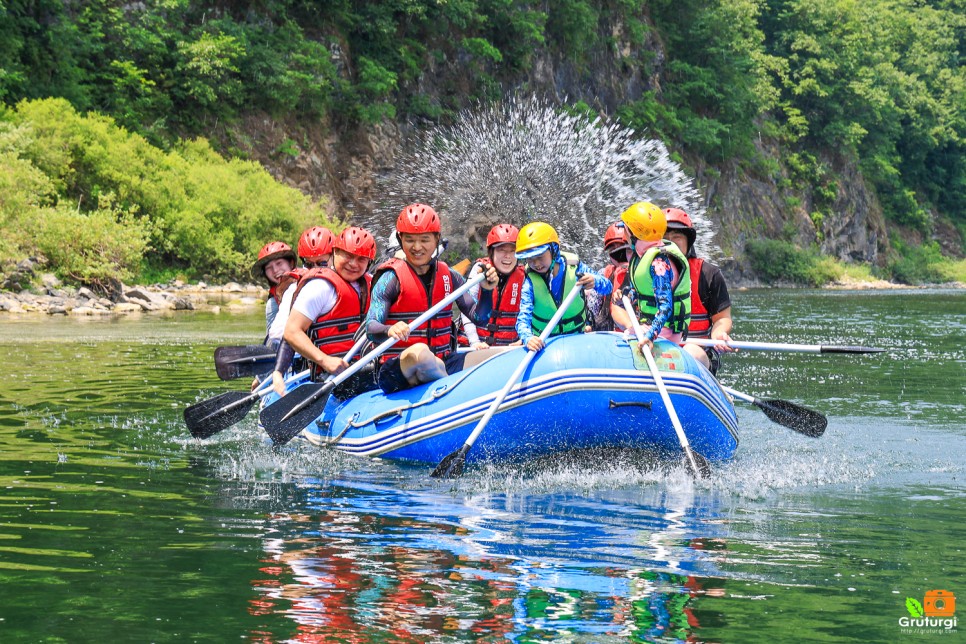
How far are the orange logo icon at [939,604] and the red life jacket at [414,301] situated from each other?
4.62 m

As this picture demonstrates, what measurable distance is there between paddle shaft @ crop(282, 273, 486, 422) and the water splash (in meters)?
28.4

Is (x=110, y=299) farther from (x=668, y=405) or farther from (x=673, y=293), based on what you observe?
(x=668, y=405)

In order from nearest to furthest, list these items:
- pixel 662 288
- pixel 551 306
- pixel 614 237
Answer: pixel 662 288 → pixel 551 306 → pixel 614 237

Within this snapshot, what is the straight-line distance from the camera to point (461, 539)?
235 inches

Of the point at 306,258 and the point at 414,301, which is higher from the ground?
the point at 306,258

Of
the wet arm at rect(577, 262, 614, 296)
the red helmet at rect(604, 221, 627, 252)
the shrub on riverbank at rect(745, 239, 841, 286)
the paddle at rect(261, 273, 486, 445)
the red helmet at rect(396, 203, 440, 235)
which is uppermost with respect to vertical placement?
the shrub on riverbank at rect(745, 239, 841, 286)

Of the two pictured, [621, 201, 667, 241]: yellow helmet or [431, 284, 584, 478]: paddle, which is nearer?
[431, 284, 584, 478]: paddle

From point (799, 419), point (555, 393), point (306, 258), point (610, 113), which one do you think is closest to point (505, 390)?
point (555, 393)

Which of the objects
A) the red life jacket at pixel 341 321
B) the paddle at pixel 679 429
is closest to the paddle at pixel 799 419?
the paddle at pixel 679 429

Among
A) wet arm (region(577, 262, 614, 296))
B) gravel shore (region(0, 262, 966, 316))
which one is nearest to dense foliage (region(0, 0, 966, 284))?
gravel shore (region(0, 262, 966, 316))

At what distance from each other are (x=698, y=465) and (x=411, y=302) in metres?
2.44

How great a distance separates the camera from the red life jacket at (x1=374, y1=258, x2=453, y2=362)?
8812mm

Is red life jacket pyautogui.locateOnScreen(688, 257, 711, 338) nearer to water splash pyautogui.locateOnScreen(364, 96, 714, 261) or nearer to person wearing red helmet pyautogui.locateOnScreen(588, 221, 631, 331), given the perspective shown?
person wearing red helmet pyautogui.locateOnScreen(588, 221, 631, 331)

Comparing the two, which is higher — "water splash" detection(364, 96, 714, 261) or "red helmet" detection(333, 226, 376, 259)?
"water splash" detection(364, 96, 714, 261)
